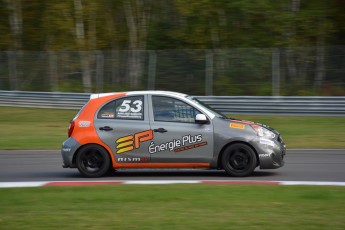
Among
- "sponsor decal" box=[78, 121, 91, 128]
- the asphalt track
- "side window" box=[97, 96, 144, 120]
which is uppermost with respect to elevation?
"side window" box=[97, 96, 144, 120]

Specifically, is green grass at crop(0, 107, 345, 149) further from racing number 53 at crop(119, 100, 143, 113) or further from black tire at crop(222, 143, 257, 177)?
racing number 53 at crop(119, 100, 143, 113)

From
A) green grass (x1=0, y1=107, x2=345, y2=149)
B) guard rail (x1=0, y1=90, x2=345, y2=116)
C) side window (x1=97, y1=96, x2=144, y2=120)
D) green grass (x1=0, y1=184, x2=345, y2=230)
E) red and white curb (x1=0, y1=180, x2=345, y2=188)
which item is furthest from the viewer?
guard rail (x1=0, y1=90, x2=345, y2=116)

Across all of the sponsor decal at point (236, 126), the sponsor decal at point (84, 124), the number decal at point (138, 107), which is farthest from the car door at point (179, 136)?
the sponsor decal at point (84, 124)

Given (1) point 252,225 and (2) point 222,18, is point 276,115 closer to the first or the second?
(2) point 222,18

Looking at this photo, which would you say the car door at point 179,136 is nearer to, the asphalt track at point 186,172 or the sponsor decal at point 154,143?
the sponsor decal at point 154,143

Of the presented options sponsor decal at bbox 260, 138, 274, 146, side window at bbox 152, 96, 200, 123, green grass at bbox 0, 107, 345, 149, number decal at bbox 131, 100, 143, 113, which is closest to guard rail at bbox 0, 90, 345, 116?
green grass at bbox 0, 107, 345, 149

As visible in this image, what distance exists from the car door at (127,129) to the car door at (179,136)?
15 centimetres

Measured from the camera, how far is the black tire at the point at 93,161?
40.8 ft

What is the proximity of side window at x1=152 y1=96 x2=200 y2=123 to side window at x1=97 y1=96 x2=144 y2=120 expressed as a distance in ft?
0.82

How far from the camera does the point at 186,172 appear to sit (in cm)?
1310

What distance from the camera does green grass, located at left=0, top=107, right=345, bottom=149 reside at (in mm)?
19016

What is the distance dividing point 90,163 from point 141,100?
1405mm

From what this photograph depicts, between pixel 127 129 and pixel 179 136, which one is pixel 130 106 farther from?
pixel 179 136

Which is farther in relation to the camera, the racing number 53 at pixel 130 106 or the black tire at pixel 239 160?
the racing number 53 at pixel 130 106
